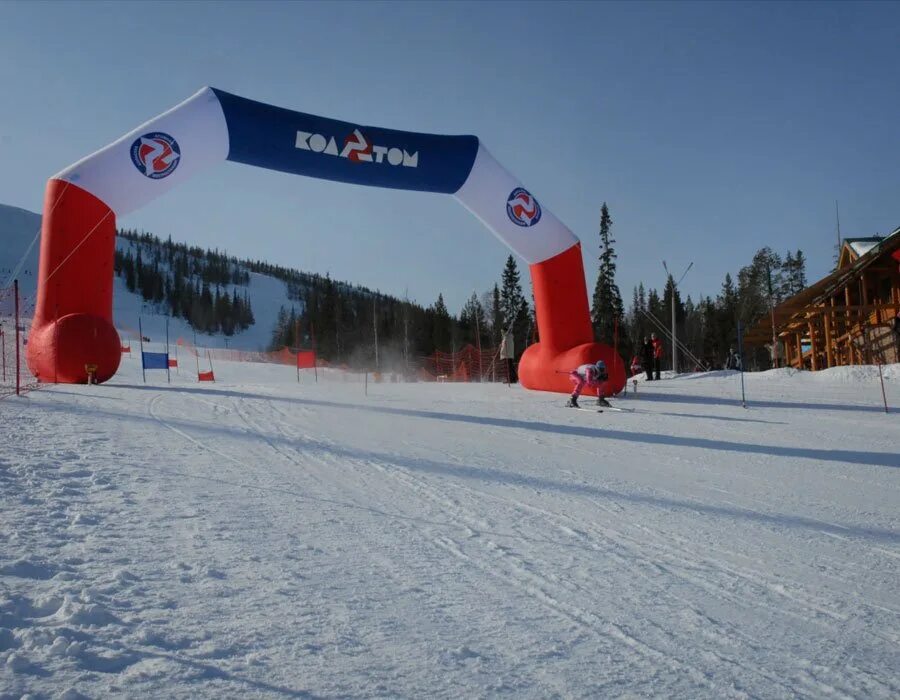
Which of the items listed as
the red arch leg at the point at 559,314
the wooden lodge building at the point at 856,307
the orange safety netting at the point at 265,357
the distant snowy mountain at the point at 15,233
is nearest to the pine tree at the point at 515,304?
the orange safety netting at the point at 265,357

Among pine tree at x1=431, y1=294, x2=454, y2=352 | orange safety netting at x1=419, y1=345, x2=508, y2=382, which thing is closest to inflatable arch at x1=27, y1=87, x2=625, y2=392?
orange safety netting at x1=419, y1=345, x2=508, y2=382

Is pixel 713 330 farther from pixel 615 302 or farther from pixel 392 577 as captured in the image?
pixel 392 577

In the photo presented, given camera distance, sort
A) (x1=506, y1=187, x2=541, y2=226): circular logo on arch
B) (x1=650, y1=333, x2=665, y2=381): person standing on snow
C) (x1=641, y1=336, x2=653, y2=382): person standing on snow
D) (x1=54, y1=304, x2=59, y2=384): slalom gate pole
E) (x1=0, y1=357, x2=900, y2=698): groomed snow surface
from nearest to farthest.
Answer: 1. (x1=0, y1=357, x2=900, y2=698): groomed snow surface
2. (x1=54, y1=304, x2=59, y2=384): slalom gate pole
3. (x1=506, y1=187, x2=541, y2=226): circular logo on arch
4. (x1=650, y1=333, x2=665, y2=381): person standing on snow
5. (x1=641, y1=336, x2=653, y2=382): person standing on snow

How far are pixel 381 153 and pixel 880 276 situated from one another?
18055mm

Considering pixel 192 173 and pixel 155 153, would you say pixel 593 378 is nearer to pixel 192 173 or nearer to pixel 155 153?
pixel 192 173

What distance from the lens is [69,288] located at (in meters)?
11.8

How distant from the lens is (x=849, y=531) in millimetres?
4152

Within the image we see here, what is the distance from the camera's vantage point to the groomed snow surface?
7.14 ft

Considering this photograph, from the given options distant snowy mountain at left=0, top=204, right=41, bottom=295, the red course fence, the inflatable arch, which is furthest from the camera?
distant snowy mountain at left=0, top=204, right=41, bottom=295

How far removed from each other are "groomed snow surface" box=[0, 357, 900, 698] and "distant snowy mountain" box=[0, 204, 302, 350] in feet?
233

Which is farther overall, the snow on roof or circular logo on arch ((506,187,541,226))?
the snow on roof

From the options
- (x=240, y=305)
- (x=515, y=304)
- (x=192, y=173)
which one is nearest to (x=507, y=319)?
(x=515, y=304)

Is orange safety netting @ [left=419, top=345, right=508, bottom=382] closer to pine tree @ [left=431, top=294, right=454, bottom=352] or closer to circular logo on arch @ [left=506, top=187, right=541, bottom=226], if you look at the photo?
circular logo on arch @ [left=506, top=187, right=541, bottom=226]

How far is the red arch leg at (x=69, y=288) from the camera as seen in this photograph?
11680 mm
